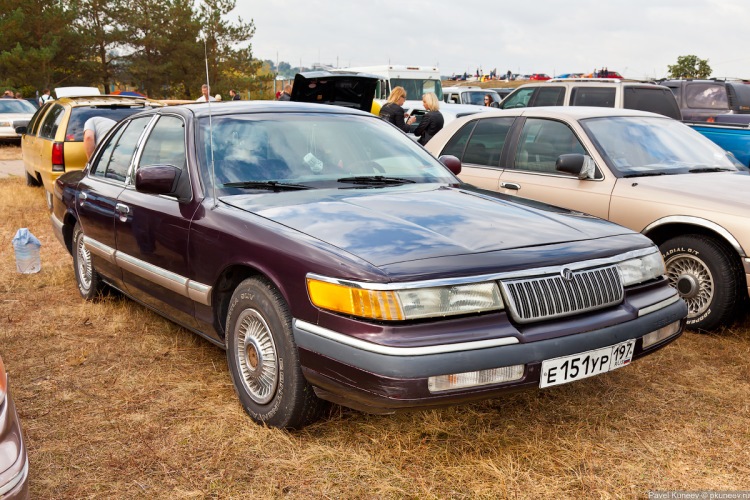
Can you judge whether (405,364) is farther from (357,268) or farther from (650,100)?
(650,100)

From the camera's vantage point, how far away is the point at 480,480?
9.85 ft

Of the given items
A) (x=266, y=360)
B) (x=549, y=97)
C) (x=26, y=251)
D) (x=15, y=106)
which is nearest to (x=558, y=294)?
(x=266, y=360)

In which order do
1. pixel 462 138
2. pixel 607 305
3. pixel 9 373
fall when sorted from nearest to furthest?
pixel 607 305
pixel 9 373
pixel 462 138

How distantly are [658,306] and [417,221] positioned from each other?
1179 mm

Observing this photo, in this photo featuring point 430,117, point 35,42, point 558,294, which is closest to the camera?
point 558,294

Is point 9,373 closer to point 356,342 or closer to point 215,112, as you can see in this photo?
point 215,112

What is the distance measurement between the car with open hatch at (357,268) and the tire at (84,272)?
817 mm

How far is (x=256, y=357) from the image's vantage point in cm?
343

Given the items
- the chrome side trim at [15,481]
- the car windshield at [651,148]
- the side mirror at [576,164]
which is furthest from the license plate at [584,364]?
the car windshield at [651,148]

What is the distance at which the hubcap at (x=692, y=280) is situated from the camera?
4.90 m

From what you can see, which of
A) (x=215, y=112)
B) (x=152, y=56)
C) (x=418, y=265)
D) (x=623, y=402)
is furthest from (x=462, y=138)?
(x=152, y=56)

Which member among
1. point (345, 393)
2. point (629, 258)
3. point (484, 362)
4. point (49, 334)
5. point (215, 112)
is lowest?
point (49, 334)

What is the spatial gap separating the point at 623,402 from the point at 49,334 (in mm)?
3657

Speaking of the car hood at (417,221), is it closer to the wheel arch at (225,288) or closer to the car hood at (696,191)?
the wheel arch at (225,288)
